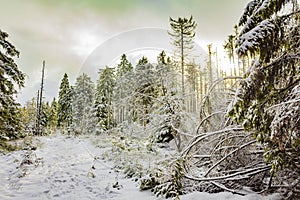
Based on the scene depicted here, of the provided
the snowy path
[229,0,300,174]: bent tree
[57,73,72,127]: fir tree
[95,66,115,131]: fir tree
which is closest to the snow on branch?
[229,0,300,174]: bent tree

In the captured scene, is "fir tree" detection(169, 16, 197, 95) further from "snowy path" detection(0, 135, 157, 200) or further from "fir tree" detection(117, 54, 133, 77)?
"snowy path" detection(0, 135, 157, 200)

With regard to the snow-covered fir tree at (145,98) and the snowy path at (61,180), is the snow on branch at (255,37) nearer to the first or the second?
the snowy path at (61,180)

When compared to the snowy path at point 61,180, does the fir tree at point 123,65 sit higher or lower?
higher

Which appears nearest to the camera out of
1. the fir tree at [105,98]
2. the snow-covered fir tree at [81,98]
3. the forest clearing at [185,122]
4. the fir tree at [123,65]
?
the forest clearing at [185,122]

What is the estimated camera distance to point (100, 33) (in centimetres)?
1680

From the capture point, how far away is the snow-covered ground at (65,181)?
5215 mm

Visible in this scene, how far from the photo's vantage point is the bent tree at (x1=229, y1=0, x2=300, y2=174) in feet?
8.55

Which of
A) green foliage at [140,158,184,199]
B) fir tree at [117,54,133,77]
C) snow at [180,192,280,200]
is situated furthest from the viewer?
fir tree at [117,54,133,77]

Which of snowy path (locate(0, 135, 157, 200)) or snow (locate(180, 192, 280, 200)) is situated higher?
snow (locate(180, 192, 280, 200))

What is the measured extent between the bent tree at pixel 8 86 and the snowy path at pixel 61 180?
1393mm

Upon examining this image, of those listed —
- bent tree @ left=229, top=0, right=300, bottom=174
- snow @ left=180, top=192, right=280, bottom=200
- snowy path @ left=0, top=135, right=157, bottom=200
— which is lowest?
snowy path @ left=0, top=135, right=157, bottom=200

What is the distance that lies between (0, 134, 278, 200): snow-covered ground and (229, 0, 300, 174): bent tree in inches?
56.1

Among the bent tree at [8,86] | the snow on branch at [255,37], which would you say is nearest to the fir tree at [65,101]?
the bent tree at [8,86]

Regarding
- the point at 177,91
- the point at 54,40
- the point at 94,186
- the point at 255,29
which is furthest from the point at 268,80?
the point at 54,40
